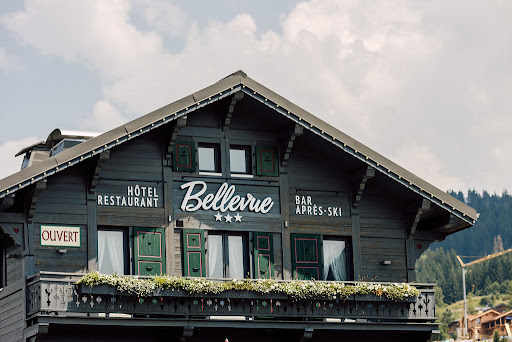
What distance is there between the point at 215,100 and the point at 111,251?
16.5 ft

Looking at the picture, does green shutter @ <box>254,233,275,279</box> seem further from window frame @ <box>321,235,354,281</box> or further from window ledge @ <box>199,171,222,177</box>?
window ledge @ <box>199,171,222,177</box>

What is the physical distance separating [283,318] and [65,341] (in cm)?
614

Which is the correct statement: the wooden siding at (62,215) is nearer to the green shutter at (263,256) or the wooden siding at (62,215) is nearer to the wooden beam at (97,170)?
the wooden beam at (97,170)

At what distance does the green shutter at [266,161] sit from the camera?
30.6 meters

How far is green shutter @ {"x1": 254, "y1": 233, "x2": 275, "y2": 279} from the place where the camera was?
29859mm

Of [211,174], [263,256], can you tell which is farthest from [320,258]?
[211,174]

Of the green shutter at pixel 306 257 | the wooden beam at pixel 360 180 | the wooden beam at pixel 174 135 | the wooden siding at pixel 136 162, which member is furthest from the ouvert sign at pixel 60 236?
the wooden beam at pixel 360 180

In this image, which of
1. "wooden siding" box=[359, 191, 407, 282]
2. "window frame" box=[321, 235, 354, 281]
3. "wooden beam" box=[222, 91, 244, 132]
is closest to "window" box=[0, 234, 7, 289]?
"wooden beam" box=[222, 91, 244, 132]

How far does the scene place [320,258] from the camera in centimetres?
3075

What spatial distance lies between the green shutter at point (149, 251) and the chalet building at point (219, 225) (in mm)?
30

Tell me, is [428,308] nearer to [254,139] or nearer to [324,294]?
[324,294]

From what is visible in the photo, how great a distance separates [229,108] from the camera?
29.9m

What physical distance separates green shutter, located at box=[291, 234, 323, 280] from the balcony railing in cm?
151

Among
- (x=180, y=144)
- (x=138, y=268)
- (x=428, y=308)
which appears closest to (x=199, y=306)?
(x=138, y=268)
